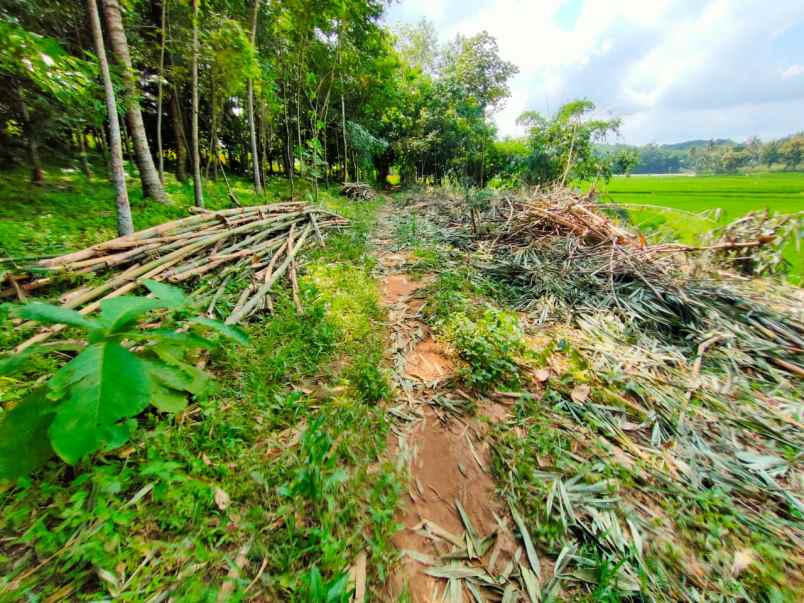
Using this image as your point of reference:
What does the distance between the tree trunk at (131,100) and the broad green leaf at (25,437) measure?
20.3 ft

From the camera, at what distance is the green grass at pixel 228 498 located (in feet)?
4.20

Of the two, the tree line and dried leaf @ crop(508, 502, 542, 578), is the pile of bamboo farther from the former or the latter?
the tree line

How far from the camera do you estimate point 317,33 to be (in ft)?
37.6

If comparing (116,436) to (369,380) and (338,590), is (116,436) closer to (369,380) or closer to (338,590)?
(338,590)

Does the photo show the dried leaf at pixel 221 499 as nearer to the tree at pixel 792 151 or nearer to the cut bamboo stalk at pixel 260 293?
the cut bamboo stalk at pixel 260 293

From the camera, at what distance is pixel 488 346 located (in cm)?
279

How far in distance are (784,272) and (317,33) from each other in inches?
615

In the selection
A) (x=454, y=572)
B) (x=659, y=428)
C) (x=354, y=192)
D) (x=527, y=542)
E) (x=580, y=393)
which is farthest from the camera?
(x=354, y=192)

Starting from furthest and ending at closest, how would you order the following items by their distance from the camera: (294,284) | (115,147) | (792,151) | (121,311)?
(792,151) → (115,147) → (294,284) → (121,311)

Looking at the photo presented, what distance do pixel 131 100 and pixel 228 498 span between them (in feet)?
23.3

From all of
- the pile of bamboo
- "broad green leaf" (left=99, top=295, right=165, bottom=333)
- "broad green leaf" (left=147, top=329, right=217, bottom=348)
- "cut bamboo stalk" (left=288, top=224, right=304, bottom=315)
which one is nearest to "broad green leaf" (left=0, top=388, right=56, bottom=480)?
"broad green leaf" (left=99, top=295, right=165, bottom=333)

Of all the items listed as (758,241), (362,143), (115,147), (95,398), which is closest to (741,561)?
(95,398)

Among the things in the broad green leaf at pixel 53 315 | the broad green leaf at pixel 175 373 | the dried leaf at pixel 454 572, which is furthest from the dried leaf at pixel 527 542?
the broad green leaf at pixel 53 315

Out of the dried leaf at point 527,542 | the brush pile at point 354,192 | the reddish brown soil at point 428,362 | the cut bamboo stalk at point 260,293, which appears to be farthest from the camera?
the brush pile at point 354,192
